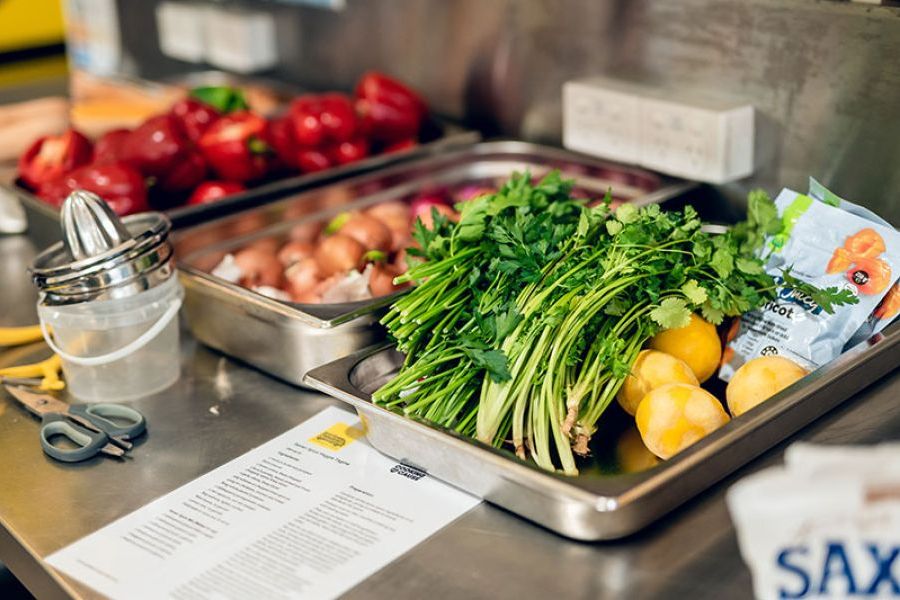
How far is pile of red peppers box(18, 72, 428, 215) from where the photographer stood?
4.99ft

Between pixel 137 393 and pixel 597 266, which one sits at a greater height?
pixel 597 266

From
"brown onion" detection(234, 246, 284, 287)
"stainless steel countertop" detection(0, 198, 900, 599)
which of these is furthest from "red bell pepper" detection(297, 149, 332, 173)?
"stainless steel countertop" detection(0, 198, 900, 599)

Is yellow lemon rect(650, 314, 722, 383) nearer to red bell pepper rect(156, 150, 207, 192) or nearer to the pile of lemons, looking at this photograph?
the pile of lemons

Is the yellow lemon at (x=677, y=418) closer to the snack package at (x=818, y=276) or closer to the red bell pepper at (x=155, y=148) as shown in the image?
the snack package at (x=818, y=276)

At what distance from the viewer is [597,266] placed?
39.5 inches

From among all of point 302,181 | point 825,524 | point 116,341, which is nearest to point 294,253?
point 302,181

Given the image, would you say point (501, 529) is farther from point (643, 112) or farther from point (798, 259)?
point (643, 112)

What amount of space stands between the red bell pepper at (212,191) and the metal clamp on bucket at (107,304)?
361 mm

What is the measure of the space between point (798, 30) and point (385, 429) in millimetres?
717

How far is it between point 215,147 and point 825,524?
3.90ft

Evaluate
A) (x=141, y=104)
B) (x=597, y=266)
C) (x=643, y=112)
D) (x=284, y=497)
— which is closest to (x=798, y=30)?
(x=643, y=112)

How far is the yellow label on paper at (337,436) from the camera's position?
101 cm

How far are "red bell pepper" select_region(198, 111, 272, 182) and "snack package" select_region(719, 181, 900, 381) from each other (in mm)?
830

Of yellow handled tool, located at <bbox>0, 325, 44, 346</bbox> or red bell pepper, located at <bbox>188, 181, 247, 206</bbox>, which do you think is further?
red bell pepper, located at <bbox>188, 181, 247, 206</bbox>
